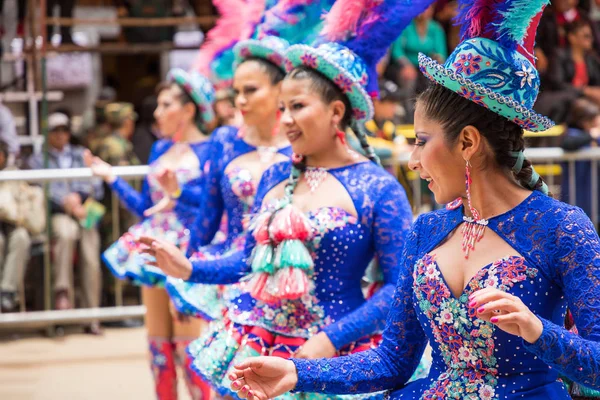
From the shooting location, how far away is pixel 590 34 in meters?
10.2

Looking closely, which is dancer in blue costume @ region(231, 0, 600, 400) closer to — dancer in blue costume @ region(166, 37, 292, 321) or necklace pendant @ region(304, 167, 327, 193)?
necklace pendant @ region(304, 167, 327, 193)

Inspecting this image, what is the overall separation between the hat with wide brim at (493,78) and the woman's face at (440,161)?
4.1 inches

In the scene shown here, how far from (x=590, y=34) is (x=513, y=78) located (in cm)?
851

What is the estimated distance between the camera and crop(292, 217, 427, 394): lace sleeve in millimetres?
2334

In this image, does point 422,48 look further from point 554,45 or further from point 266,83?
point 266,83

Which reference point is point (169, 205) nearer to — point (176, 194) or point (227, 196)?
point (176, 194)

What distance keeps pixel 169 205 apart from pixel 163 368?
2.87ft

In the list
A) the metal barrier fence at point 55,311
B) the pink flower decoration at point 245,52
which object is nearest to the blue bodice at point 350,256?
the pink flower decoration at point 245,52

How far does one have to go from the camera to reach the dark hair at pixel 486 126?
2.21 metres

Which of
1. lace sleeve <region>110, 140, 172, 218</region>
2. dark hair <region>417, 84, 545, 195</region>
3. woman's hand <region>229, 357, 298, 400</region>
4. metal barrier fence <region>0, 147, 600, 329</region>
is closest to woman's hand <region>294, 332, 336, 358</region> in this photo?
woman's hand <region>229, 357, 298, 400</region>

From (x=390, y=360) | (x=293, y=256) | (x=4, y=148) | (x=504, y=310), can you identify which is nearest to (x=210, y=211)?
(x=293, y=256)

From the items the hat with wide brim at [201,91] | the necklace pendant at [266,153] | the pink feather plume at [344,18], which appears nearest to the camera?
the pink feather plume at [344,18]

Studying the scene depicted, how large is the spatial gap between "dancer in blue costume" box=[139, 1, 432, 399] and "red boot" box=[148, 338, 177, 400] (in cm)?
185

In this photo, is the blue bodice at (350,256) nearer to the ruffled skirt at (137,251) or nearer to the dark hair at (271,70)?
the dark hair at (271,70)
